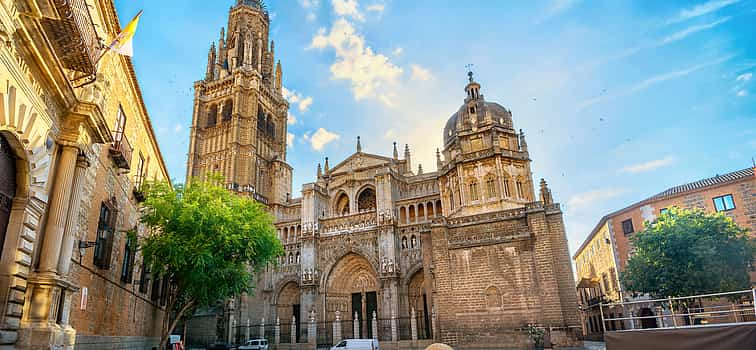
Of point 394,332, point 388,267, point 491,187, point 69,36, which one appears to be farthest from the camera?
point 388,267

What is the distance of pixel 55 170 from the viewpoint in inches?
365

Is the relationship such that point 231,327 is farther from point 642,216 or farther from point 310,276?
point 642,216

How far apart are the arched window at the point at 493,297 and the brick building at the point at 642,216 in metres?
8.76

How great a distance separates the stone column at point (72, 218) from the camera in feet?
30.0

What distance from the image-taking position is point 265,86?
150 ft

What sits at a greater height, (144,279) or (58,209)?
(58,209)

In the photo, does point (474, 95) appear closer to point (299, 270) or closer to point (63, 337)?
point (299, 270)

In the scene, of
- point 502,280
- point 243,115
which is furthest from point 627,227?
point 243,115

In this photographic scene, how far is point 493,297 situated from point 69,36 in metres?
19.3

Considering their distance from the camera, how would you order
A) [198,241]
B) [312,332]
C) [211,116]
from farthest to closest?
[211,116] → [312,332] → [198,241]

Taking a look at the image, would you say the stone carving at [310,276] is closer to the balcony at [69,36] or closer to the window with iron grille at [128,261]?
the window with iron grille at [128,261]

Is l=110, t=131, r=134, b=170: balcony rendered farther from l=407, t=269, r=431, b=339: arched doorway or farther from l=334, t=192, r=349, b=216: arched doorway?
l=334, t=192, r=349, b=216: arched doorway

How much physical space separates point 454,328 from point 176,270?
42.2 ft

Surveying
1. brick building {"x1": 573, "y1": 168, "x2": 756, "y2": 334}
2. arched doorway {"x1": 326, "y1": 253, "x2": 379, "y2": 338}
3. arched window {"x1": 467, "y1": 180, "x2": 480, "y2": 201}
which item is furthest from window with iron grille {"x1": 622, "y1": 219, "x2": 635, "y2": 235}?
arched doorway {"x1": 326, "y1": 253, "x2": 379, "y2": 338}
